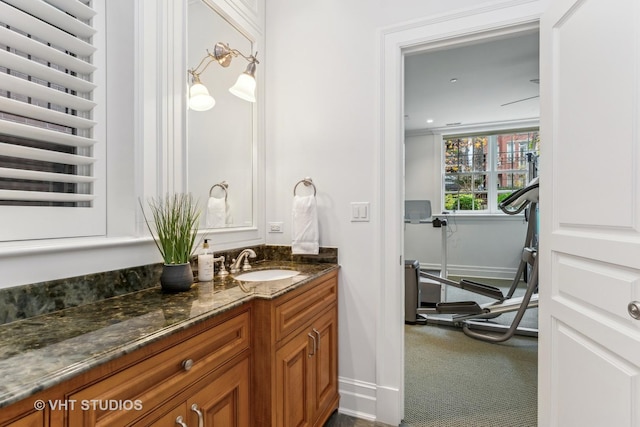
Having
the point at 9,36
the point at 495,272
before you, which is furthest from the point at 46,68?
the point at 495,272

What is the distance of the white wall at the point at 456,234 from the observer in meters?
5.41

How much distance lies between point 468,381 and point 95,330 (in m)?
2.30

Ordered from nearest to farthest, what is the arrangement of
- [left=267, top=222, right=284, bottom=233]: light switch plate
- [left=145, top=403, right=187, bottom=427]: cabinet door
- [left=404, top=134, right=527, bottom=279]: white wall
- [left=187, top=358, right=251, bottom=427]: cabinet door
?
[left=145, top=403, right=187, bottom=427]: cabinet door
[left=187, top=358, right=251, bottom=427]: cabinet door
[left=267, top=222, right=284, bottom=233]: light switch plate
[left=404, top=134, right=527, bottom=279]: white wall

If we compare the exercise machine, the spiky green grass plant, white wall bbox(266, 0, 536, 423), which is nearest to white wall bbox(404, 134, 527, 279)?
the exercise machine

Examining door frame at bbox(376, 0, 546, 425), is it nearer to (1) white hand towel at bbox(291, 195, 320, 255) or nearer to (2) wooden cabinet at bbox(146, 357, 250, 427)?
(1) white hand towel at bbox(291, 195, 320, 255)

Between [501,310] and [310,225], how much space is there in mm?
2147

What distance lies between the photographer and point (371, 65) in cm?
190

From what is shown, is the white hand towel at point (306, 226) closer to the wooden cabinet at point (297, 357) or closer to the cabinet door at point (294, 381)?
the wooden cabinet at point (297, 357)

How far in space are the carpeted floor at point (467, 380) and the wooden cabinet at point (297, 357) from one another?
584 millimetres

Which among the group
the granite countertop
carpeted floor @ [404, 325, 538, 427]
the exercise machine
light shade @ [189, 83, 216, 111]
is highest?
light shade @ [189, 83, 216, 111]

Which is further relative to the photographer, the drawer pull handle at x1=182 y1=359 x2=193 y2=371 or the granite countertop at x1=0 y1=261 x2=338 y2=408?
the drawer pull handle at x1=182 y1=359 x2=193 y2=371

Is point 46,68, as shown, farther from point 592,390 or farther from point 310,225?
point 592,390

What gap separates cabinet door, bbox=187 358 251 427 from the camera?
38.5 inches

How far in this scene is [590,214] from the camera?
118 cm
